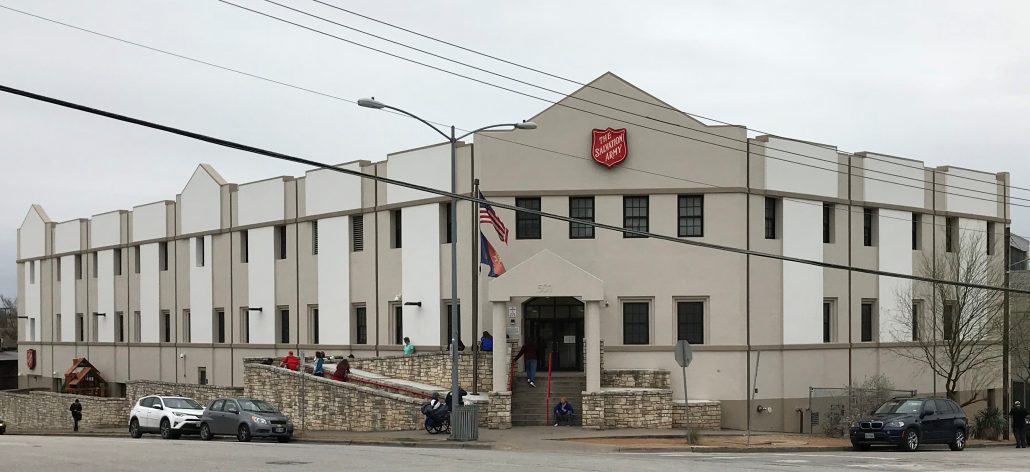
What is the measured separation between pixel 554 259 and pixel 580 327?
3.63m

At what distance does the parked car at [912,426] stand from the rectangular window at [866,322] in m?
11.0

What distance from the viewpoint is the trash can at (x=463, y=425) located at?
3064 cm

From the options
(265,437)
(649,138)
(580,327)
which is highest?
(649,138)

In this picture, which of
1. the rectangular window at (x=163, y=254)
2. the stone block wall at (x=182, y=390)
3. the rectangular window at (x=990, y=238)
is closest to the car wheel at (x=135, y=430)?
the stone block wall at (x=182, y=390)

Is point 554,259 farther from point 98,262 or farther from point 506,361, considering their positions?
point 98,262

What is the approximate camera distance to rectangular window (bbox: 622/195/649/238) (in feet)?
128

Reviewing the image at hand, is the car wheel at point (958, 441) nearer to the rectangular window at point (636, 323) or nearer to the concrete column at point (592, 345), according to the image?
the concrete column at point (592, 345)

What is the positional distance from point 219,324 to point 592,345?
2483cm

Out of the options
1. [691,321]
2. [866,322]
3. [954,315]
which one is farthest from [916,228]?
[691,321]

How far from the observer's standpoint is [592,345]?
1395 inches

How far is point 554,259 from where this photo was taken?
36.7 m

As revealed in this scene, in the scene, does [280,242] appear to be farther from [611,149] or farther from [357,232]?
[611,149]

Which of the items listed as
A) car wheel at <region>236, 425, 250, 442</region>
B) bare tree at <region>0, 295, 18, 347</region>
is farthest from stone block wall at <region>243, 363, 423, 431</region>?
bare tree at <region>0, 295, 18, 347</region>

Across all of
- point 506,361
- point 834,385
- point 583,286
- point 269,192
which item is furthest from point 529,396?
point 269,192
